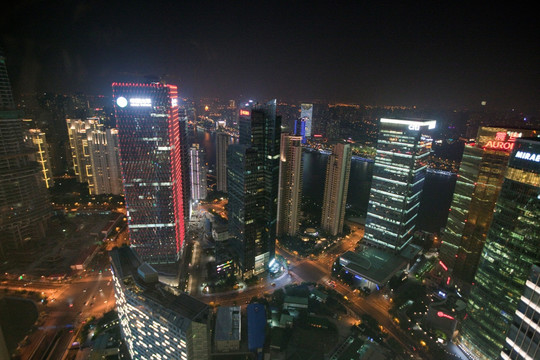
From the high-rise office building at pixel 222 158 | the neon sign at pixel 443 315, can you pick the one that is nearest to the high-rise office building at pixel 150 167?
the high-rise office building at pixel 222 158

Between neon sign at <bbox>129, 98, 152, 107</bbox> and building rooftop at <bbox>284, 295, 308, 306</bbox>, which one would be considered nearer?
neon sign at <bbox>129, 98, 152, 107</bbox>

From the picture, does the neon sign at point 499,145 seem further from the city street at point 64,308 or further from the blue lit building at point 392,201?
the city street at point 64,308

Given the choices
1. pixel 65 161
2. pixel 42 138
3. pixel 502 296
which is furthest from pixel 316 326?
pixel 65 161

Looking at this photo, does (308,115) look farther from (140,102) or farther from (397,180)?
(140,102)

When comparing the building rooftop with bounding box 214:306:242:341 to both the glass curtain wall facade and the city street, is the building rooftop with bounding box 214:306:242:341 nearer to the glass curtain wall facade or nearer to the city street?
the glass curtain wall facade

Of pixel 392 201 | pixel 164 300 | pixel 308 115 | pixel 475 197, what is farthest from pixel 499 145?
pixel 308 115

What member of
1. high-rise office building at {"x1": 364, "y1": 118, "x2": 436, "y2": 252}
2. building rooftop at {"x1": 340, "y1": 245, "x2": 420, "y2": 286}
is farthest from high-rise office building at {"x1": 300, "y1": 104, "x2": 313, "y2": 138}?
building rooftop at {"x1": 340, "y1": 245, "x2": 420, "y2": 286}
